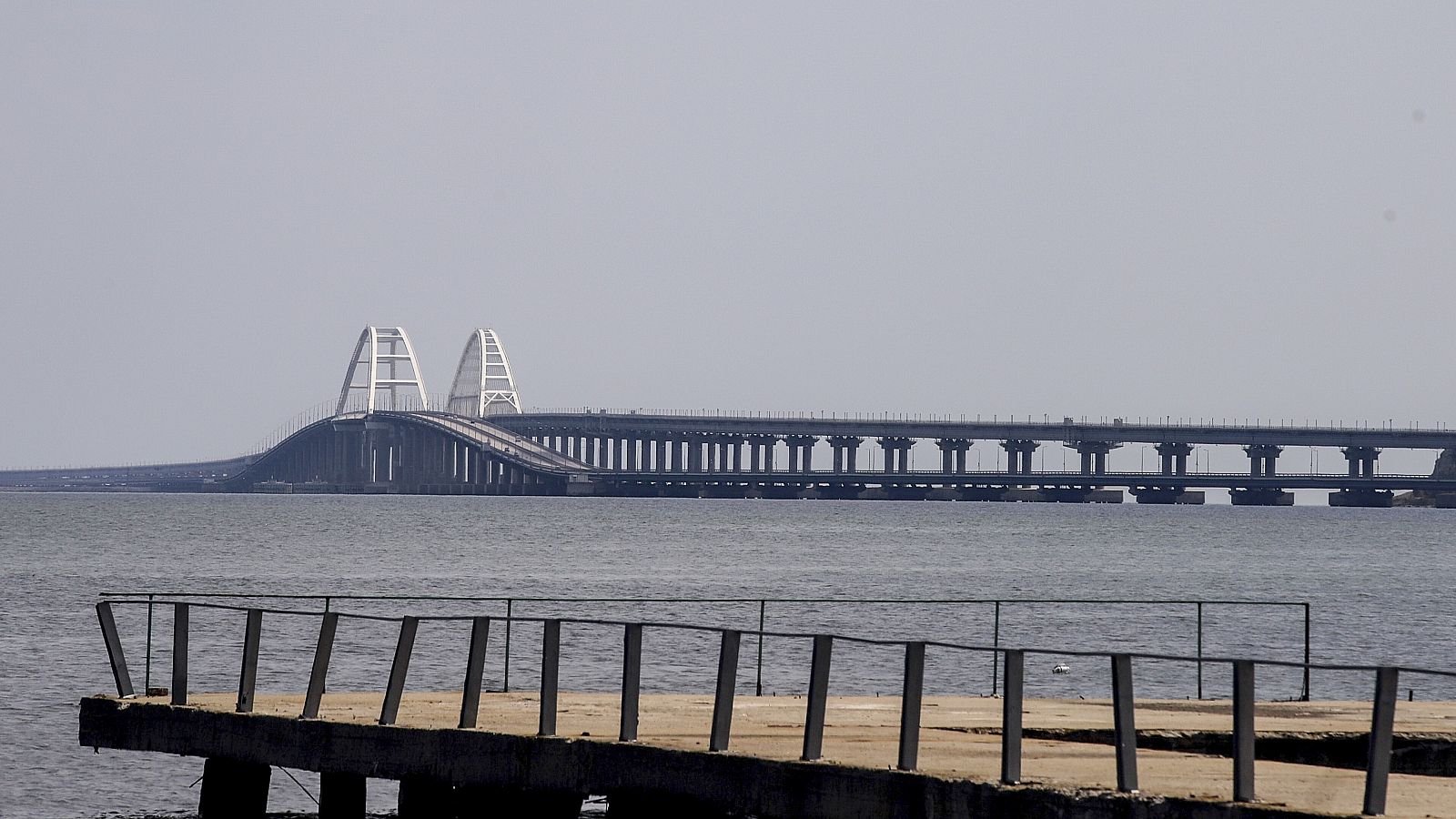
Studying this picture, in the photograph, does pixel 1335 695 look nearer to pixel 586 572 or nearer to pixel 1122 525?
pixel 586 572

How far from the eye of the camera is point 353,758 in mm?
17000

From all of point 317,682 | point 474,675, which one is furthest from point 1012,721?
point 317,682

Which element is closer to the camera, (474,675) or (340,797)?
(474,675)

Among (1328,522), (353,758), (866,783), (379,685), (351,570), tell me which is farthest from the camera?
(1328,522)

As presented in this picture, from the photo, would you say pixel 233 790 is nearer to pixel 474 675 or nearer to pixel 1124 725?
pixel 474 675

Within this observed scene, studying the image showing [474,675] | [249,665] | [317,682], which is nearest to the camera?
[474,675]

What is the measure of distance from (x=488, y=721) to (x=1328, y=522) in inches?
7296

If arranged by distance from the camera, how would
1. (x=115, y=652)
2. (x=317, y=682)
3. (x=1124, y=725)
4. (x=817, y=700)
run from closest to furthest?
(x=1124, y=725), (x=817, y=700), (x=317, y=682), (x=115, y=652)

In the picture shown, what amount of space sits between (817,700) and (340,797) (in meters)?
5.84

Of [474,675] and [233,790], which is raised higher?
[474,675]

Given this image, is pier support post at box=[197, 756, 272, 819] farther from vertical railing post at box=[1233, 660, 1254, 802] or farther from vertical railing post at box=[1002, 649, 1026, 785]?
vertical railing post at box=[1233, 660, 1254, 802]

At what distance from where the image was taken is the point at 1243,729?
41.7 ft

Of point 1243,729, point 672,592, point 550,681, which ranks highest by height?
point 1243,729

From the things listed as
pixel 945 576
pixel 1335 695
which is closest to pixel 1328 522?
pixel 945 576
